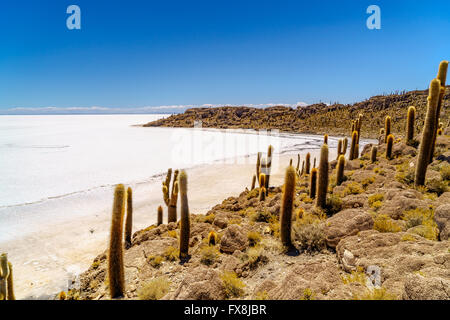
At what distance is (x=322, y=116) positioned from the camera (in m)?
75.0

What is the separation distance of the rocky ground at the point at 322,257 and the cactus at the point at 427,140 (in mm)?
392

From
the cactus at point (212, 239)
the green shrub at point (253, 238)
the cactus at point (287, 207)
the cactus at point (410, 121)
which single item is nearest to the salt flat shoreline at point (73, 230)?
the cactus at point (212, 239)

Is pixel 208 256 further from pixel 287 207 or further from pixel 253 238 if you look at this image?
pixel 287 207

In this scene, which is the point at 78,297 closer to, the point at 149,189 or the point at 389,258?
the point at 389,258

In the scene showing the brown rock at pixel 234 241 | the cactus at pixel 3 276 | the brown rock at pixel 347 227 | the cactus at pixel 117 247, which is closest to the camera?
the cactus at pixel 3 276

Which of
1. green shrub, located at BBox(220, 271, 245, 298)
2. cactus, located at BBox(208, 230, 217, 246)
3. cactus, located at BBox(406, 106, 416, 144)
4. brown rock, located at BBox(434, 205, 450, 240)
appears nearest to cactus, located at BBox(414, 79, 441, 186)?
cactus, located at BBox(406, 106, 416, 144)

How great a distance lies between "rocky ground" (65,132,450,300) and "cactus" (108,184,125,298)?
15.2 inches

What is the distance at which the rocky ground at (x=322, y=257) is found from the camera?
382 centimetres

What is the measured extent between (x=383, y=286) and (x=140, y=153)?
122 ft

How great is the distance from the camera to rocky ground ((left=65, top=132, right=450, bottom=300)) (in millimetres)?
3824

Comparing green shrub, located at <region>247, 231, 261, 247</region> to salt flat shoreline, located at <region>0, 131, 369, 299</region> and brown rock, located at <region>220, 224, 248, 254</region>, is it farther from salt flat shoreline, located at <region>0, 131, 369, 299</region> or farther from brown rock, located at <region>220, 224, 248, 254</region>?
salt flat shoreline, located at <region>0, 131, 369, 299</region>

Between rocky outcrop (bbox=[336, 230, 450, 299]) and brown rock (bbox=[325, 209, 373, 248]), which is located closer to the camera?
rocky outcrop (bbox=[336, 230, 450, 299])

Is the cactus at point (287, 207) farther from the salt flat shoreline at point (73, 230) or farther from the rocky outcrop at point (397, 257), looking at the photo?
the salt flat shoreline at point (73, 230)
